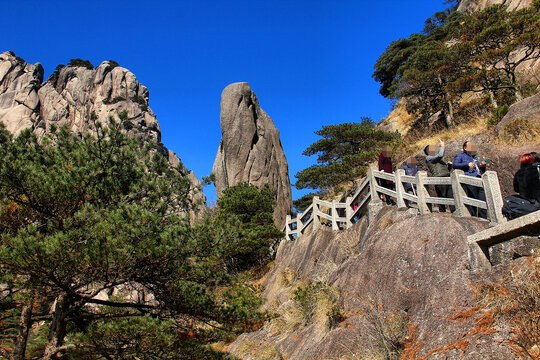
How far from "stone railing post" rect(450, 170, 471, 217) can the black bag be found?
1.38m

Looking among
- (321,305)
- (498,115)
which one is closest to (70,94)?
(498,115)

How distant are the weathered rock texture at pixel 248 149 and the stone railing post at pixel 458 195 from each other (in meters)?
26.8

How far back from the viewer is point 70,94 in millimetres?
65812

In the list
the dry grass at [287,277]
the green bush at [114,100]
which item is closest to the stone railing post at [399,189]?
the dry grass at [287,277]

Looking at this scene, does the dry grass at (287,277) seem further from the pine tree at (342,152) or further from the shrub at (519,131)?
the shrub at (519,131)

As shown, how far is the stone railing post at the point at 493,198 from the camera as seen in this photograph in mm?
5957

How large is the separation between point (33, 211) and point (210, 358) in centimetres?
424

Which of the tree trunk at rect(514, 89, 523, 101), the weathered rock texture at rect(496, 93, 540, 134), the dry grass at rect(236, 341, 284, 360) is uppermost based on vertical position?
the tree trunk at rect(514, 89, 523, 101)

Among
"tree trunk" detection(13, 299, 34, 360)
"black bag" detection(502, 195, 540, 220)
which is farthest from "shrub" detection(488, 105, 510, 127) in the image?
"tree trunk" detection(13, 299, 34, 360)

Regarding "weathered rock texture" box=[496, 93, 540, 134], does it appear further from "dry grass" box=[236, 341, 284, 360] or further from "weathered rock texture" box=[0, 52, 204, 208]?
"weathered rock texture" box=[0, 52, 204, 208]

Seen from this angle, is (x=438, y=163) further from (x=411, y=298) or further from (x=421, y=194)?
(x=411, y=298)

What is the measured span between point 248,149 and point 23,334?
30237 mm

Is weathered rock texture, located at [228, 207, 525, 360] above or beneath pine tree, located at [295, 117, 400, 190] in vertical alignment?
beneath

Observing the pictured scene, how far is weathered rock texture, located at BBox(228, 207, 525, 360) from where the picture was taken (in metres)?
4.56
